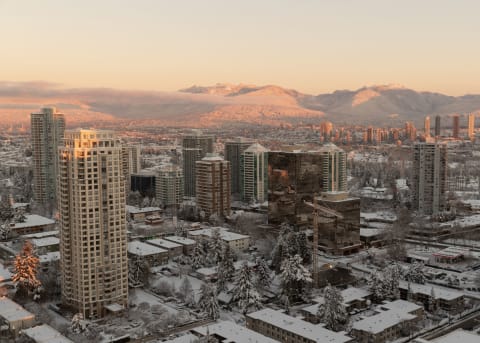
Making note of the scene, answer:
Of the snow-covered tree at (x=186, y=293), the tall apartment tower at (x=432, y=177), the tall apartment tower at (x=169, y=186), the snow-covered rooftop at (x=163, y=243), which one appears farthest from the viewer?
the tall apartment tower at (x=169, y=186)

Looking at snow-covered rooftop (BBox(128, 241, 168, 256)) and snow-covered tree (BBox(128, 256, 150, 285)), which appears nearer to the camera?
snow-covered tree (BBox(128, 256, 150, 285))

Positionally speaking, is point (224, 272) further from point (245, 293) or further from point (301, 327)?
point (301, 327)

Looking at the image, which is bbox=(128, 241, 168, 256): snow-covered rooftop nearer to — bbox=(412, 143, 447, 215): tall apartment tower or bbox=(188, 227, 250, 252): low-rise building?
bbox=(188, 227, 250, 252): low-rise building

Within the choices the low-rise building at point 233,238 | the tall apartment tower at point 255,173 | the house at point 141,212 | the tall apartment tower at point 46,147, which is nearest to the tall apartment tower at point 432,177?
the tall apartment tower at point 255,173

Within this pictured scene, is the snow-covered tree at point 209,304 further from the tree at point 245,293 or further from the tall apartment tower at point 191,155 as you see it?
the tall apartment tower at point 191,155

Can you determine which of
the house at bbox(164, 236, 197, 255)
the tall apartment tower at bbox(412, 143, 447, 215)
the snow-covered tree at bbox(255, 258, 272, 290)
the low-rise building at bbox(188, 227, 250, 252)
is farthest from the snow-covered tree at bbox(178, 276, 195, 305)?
the tall apartment tower at bbox(412, 143, 447, 215)

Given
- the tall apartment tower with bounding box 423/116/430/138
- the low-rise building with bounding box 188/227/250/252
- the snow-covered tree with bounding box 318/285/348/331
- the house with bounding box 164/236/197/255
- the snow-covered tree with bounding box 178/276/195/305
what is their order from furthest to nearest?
the tall apartment tower with bounding box 423/116/430/138 < the low-rise building with bounding box 188/227/250/252 < the house with bounding box 164/236/197/255 < the snow-covered tree with bounding box 178/276/195/305 < the snow-covered tree with bounding box 318/285/348/331
